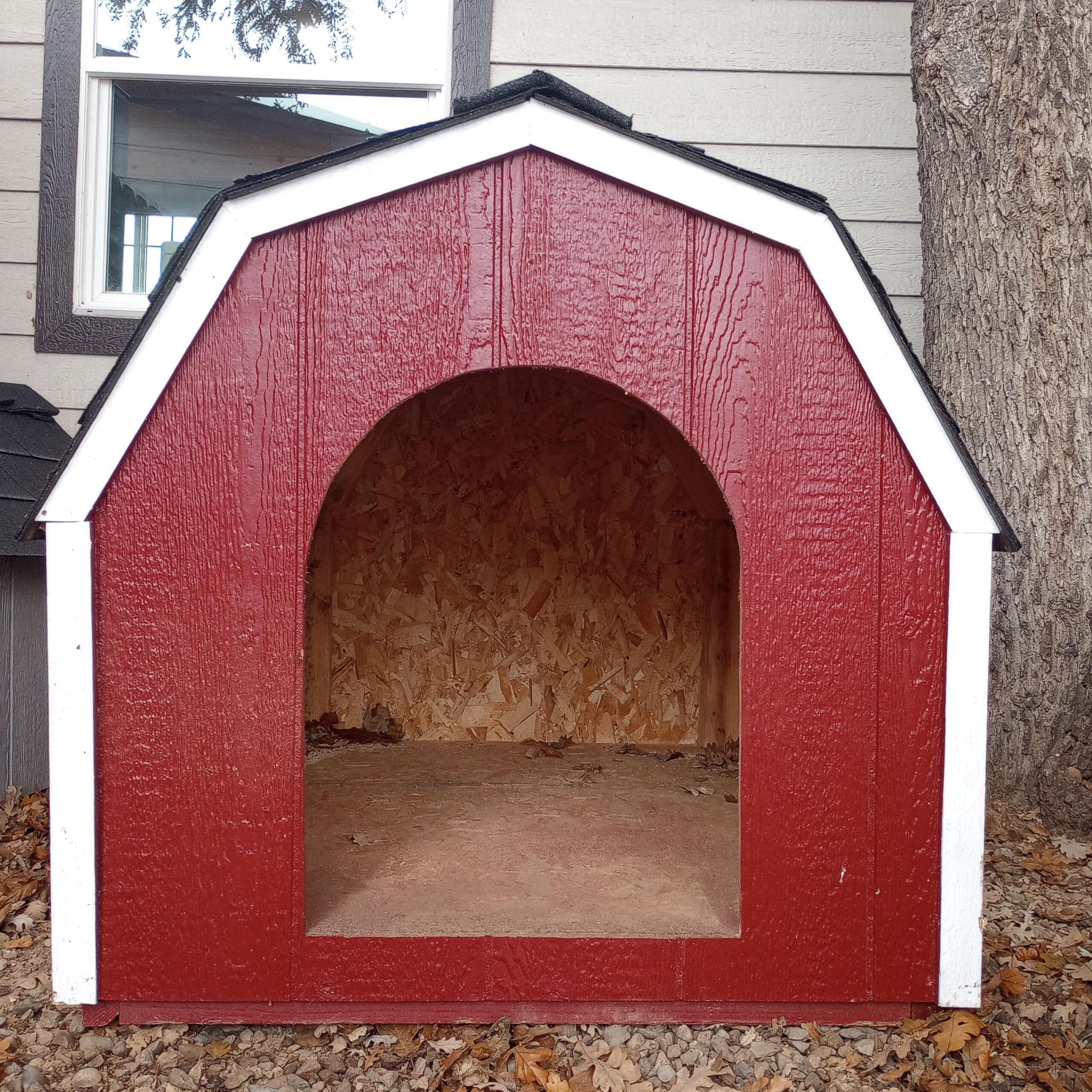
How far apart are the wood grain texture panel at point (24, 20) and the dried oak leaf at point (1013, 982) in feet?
16.3

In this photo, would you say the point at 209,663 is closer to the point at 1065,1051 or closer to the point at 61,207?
the point at 1065,1051

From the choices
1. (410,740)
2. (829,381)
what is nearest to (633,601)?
(410,740)

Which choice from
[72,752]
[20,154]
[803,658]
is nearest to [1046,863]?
[803,658]

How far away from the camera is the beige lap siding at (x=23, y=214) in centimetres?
380

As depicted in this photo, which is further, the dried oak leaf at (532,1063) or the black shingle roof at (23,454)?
the black shingle roof at (23,454)

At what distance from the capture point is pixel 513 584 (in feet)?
13.0

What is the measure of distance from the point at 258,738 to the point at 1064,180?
3362 millimetres

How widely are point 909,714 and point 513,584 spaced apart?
2.19 meters

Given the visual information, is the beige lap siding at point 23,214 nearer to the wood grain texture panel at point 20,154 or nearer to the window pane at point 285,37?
the wood grain texture panel at point 20,154

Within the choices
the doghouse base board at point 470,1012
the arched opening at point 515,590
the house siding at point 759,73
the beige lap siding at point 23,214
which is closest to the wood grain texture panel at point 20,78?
the beige lap siding at point 23,214

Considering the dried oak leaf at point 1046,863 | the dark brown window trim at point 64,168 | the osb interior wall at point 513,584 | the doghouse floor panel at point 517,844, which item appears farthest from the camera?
the osb interior wall at point 513,584

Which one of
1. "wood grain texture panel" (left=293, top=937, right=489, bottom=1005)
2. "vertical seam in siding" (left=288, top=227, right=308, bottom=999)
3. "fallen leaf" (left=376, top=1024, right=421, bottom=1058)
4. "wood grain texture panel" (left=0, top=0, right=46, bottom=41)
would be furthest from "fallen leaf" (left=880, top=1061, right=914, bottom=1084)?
"wood grain texture panel" (left=0, top=0, right=46, bottom=41)

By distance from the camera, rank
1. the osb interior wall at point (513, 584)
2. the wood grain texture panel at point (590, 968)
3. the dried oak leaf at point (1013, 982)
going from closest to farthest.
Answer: the wood grain texture panel at point (590, 968)
the dried oak leaf at point (1013, 982)
the osb interior wall at point (513, 584)

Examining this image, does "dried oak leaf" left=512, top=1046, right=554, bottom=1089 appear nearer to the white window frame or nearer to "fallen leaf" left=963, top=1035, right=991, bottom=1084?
"fallen leaf" left=963, top=1035, right=991, bottom=1084
